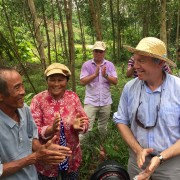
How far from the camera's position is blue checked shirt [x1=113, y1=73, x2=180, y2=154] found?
7.14 ft

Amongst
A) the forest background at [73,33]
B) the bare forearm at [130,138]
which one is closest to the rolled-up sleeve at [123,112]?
the bare forearm at [130,138]

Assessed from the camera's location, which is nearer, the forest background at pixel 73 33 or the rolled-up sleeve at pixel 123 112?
the rolled-up sleeve at pixel 123 112

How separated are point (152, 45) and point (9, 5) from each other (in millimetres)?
7805

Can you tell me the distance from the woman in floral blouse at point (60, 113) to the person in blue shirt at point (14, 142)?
2.26ft

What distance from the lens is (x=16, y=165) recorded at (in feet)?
6.11

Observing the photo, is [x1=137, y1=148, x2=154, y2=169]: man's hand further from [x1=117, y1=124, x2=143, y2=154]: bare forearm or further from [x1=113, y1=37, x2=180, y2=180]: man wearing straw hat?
[x1=117, y1=124, x2=143, y2=154]: bare forearm

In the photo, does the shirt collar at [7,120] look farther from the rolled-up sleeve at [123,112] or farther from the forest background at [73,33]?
the forest background at [73,33]

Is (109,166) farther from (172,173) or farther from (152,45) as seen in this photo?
(152,45)

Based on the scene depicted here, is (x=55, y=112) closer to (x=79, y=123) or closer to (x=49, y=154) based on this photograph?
(x=79, y=123)

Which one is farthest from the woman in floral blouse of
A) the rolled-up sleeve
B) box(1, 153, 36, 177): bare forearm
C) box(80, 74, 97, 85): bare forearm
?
box(80, 74, 97, 85): bare forearm

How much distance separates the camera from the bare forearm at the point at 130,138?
2.27 metres

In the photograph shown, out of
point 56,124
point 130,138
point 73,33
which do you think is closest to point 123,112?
point 130,138

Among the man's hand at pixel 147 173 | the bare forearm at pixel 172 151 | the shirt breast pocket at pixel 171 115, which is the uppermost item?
the shirt breast pocket at pixel 171 115

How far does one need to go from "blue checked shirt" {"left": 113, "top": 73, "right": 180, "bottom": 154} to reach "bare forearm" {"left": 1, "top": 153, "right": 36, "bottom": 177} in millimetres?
971
